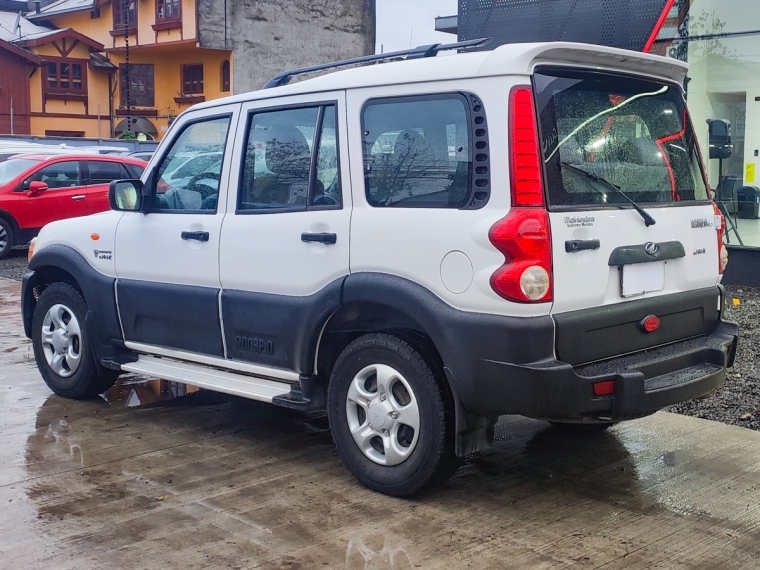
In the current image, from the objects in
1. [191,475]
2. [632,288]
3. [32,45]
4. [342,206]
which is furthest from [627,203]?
[32,45]

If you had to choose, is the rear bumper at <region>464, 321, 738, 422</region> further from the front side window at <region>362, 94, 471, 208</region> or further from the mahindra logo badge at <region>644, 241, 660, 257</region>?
the front side window at <region>362, 94, 471, 208</region>

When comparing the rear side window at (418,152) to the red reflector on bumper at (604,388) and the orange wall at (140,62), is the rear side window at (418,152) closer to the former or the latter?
the red reflector on bumper at (604,388)

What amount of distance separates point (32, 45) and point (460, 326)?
43.4m

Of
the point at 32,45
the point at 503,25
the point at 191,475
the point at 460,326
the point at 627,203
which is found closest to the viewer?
the point at 460,326

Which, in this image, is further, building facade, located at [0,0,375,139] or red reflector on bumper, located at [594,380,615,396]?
building facade, located at [0,0,375,139]

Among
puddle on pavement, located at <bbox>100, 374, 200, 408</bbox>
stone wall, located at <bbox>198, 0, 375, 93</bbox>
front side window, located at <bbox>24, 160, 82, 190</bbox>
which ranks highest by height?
stone wall, located at <bbox>198, 0, 375, 93</bbox>

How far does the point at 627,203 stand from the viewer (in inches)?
168

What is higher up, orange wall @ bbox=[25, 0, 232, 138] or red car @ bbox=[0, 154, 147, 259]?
orange wall @ bbox=[25, 0, 232, 138]

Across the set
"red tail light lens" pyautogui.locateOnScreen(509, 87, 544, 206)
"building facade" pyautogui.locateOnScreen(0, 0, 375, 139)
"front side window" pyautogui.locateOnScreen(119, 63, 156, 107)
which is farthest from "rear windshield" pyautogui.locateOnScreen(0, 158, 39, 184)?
"front side window" pyautogui.locateOnScreen(119, 63, 156, 107)

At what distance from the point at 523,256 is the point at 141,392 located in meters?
3.71

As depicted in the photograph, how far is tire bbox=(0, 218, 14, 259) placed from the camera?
1487cm

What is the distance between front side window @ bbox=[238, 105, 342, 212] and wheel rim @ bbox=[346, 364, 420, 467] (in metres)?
0.89

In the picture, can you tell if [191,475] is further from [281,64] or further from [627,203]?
[281,64]

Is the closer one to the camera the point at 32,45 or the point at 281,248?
the point at 281,248
